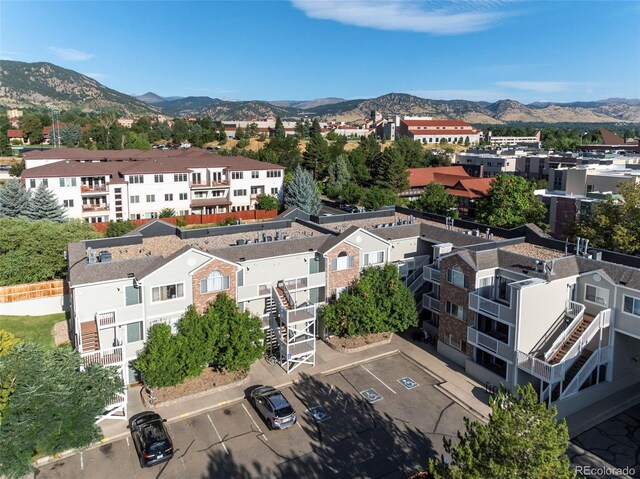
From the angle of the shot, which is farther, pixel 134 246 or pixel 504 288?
pixel 134 246

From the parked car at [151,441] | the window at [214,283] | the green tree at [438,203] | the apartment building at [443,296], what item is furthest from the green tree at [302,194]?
the parked car at [151,441]

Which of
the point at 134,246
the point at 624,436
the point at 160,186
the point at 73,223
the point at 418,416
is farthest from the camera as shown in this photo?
the point at 160,186

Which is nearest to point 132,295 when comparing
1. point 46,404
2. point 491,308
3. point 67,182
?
point 46,404

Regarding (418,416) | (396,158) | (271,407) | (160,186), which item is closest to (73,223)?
(160,186)

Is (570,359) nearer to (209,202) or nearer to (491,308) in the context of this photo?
(491,308)

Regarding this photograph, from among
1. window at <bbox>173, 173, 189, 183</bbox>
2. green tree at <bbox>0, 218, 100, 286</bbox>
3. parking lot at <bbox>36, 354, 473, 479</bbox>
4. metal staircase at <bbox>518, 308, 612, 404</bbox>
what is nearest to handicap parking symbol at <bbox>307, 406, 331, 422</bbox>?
parking lot at <bbox>36, 354, 473, 479</bbox>

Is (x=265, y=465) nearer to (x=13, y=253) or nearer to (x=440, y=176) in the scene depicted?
(x=13, y=253)

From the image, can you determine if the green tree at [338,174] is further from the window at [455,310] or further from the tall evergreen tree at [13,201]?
the window at [455,310]
